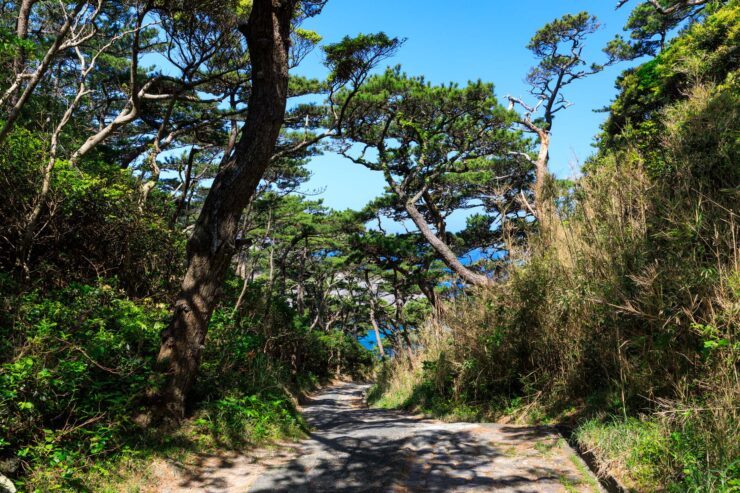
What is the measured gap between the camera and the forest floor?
3152 mm

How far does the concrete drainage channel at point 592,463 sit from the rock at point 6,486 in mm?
3590

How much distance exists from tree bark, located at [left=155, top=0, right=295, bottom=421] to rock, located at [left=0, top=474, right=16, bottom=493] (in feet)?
5.63

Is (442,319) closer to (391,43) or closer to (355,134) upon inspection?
(391,43)

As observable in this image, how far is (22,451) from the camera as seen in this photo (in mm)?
2957

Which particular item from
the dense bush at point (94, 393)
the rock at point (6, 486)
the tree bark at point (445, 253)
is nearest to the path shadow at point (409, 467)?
the dense bush at point (94, 393)

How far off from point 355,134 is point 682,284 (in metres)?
10.4

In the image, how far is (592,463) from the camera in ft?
10.3

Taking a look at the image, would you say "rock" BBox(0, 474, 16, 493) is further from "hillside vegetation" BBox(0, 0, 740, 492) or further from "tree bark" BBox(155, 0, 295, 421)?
"tree bark" BBox(155, 0, 295, 421)

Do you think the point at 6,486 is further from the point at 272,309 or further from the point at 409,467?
the point at 272,309

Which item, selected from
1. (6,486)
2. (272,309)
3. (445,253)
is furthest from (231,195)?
(445,253)

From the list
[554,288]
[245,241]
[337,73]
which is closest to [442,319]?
[554,288]

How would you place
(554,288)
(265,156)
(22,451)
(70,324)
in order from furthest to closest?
(554,288), (265,156), (70,324), (22,451)

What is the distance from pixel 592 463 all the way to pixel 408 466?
4.43 ft

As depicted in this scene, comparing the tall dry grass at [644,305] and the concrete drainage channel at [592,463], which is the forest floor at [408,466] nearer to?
the concrete drainage channel at [592,463]
